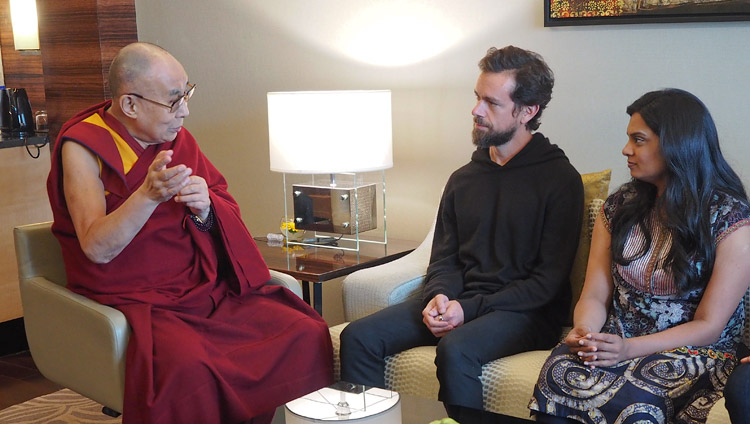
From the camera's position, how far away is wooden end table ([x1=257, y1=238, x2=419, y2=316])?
9.39 feet

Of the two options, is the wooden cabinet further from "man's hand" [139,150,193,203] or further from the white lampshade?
"man's hand" [139,150,193,203]

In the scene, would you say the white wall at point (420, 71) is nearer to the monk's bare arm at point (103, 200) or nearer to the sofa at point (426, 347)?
the sofa at point (426, 347)

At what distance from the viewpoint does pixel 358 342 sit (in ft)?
7.79

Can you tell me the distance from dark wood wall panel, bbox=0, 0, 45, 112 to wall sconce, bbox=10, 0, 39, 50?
16.1 inches

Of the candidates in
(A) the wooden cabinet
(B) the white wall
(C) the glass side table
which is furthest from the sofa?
(A) the wooden cabinet

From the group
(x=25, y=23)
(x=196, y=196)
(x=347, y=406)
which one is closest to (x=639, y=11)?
Result: (x=196, y=196)

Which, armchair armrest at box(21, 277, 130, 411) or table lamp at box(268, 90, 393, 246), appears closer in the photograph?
armchair armrest at box(21, 277, 130, 411)

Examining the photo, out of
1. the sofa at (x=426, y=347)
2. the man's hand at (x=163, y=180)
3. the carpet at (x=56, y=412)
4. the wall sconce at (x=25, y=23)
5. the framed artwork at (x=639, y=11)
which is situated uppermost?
the wall sconce at (x=25, y=23)

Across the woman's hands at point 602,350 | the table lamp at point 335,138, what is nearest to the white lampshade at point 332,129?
the table lamp at point 335,138

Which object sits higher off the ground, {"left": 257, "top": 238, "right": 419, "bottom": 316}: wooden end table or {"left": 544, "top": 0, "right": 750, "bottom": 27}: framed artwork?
{"left": 544, "top": 0, "right": 750, "bottom": 27}: framed artwork

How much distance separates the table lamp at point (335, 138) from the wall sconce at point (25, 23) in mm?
2581

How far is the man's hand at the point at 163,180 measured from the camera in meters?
2.17

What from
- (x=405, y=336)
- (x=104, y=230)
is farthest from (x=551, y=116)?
(x=104, y=230)

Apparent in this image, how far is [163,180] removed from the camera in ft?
7.13
